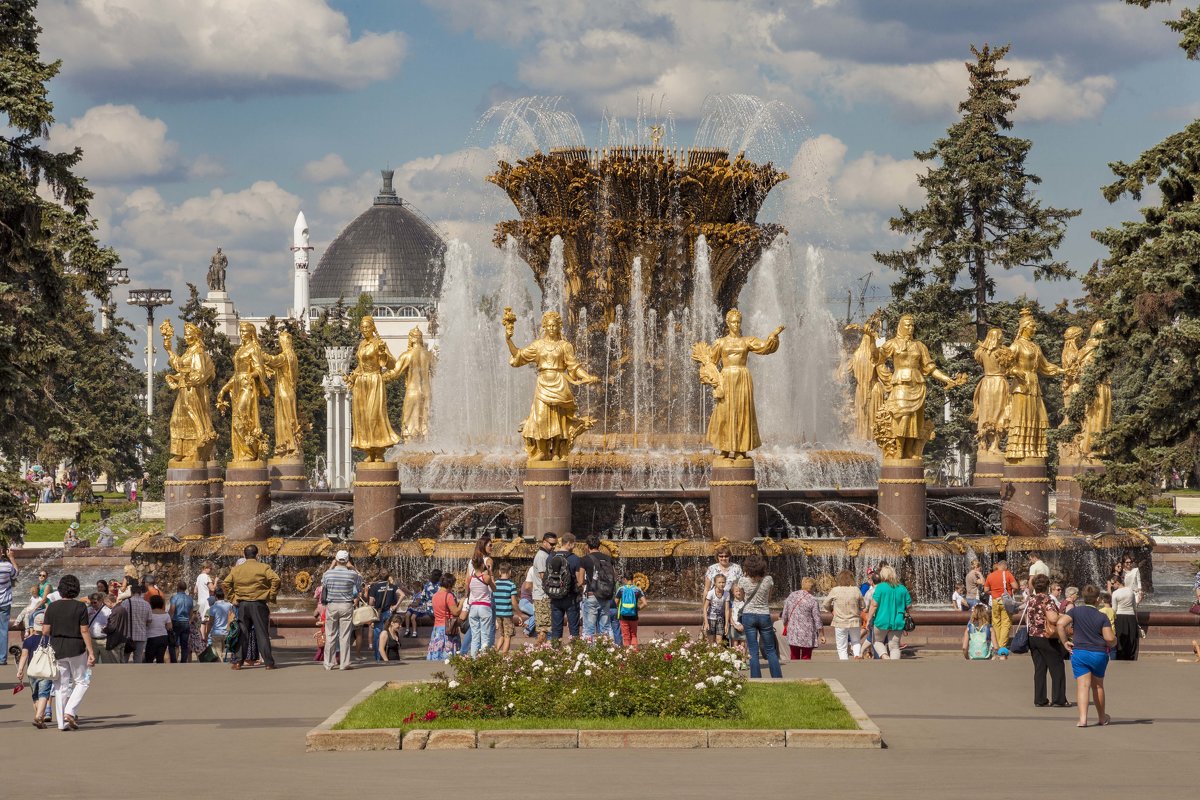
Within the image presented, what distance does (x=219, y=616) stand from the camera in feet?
65.1

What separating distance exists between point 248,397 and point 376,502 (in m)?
4.47

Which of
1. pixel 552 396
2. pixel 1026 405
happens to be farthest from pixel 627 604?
pixel 1026 405

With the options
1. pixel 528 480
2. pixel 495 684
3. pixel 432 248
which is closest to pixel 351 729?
pixel 495 684

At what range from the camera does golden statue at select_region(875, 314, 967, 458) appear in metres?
26.0

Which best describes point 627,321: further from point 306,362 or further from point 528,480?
point 306,362

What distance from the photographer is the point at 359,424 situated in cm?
2678

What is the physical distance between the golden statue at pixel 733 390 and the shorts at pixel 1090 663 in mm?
10607

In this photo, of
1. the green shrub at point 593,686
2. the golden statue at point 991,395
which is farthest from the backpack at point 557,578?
the golden statue at point 991,395

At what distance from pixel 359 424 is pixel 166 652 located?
271 inches

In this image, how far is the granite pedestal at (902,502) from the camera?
2566 cm

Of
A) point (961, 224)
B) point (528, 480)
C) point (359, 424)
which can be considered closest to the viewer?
point (528, 480)

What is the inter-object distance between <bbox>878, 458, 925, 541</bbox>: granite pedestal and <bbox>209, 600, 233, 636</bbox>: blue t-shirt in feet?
33.1

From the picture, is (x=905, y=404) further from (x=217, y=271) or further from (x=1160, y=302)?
(x=217, y=271)

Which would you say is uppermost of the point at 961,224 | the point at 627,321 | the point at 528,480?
the point at 961,224
